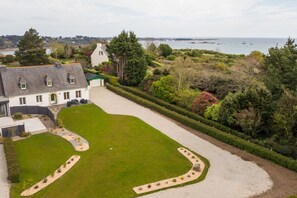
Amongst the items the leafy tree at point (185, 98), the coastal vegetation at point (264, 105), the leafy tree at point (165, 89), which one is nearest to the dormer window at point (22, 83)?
the leafy tree at point (165, 89)

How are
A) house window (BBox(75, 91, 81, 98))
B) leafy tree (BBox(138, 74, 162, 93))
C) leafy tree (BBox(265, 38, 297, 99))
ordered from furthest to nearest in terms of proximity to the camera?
leafy tree (BBox(138, 74, 162, 93))
house window (BBox(75, 91, 81, 98))
leafy tree (BBox(265, 38, 297, 99))

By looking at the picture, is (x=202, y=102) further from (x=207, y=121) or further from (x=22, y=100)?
(x=22, y=100)

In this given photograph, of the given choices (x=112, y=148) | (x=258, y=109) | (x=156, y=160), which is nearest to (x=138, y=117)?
(x=112, y=148)

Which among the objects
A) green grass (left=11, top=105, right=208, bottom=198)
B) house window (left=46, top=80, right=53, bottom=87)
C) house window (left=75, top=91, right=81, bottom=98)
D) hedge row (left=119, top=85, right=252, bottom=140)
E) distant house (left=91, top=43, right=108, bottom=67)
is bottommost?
green grass (left=11, top=105, right=208, bottom=198)

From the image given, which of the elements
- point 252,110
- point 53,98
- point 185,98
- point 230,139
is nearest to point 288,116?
point 252,110

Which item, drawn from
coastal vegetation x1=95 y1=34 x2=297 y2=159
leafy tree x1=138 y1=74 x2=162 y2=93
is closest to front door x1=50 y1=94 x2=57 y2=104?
leafy tree x1=138 y1=74 x2=162 y2=93

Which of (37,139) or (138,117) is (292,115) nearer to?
(138,117)

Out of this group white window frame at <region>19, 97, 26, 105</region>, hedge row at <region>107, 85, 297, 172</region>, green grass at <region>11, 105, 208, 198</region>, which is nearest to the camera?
green grass at <region>11, 105, 208, 198</region>

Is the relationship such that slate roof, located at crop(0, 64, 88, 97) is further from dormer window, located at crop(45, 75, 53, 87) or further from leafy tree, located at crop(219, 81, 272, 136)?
leafy tree, located at crop(219, 81, 272, 136)
